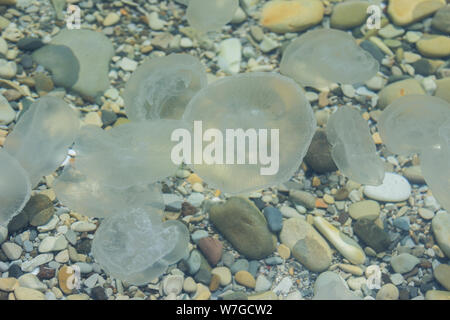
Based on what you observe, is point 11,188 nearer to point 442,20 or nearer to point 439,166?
point 439,166

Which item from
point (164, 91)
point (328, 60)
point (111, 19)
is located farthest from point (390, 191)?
point (111, 19)

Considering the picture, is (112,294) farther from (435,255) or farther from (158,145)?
(435,255)

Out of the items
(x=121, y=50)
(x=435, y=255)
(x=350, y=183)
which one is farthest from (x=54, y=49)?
(x=435, y=255)

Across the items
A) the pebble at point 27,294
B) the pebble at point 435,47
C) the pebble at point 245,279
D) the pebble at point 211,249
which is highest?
the pebble at point 435,47

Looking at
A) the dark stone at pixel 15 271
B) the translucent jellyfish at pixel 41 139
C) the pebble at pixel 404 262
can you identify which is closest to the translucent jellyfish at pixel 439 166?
the pebble at pixel 404 262

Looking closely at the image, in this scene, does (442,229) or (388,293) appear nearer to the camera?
(388,293)

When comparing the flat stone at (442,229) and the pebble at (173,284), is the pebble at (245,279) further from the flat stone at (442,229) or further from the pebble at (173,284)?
the flat stone at (442,229)

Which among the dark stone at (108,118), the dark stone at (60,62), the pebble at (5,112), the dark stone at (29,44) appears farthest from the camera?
the dark stone at (29,44)
